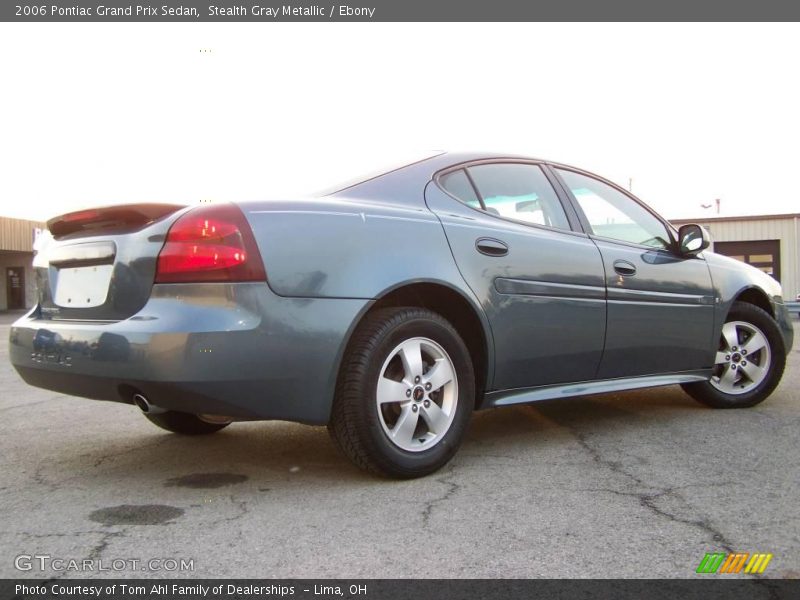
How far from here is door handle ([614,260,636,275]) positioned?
4074 mm

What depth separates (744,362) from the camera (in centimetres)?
489

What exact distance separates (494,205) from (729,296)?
1.92 metres

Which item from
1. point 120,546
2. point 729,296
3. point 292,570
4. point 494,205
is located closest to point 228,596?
point 292,570

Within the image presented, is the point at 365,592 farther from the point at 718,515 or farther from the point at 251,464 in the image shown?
the point at 251,464

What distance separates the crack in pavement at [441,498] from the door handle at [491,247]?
3.26ft

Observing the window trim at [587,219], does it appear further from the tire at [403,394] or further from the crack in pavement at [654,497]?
the tire at [403,394]

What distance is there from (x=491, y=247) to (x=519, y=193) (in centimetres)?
59

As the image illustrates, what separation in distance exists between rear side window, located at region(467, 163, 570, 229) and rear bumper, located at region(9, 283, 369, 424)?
114 centimetres

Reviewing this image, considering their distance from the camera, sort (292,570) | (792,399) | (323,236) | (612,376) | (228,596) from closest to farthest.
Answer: (228,596) < (292,570) < (323,236) < (612,376) < (792,399)

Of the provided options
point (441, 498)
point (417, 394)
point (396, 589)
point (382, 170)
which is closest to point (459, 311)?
point (417, 394)

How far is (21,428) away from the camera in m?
4.52

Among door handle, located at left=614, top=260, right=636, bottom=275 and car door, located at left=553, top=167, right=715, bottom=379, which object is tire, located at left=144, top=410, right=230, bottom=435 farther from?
door handle, located at left=614, top=260, right=636, bottom=275

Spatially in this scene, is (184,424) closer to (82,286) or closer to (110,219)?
(82,286)

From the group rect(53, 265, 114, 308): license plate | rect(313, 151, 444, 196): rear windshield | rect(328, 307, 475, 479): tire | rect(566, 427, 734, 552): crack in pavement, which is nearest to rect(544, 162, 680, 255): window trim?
rect(313, 151, 444, 196): rear windshield
